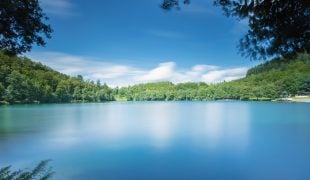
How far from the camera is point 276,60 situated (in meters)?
7.26

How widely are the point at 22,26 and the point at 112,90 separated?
136487 millimetres

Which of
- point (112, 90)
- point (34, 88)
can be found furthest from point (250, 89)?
point (34, 88)

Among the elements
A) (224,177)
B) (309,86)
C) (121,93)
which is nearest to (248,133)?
(224,177)

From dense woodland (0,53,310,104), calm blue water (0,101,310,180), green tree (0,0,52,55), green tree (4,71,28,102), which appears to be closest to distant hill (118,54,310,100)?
dense woodland (0,53,310,104)

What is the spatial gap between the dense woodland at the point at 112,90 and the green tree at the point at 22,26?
52.2m

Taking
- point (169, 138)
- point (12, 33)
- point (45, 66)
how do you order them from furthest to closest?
point (45, 66), point (169, 138), point (12, 33)

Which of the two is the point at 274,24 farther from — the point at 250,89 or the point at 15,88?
the point at 250,89

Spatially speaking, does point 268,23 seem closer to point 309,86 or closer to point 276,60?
point 276,60

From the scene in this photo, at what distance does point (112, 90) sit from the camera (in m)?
142

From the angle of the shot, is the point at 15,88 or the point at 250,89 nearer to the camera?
the point at 15,88

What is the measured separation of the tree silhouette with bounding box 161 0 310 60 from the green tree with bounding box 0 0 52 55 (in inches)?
95.3

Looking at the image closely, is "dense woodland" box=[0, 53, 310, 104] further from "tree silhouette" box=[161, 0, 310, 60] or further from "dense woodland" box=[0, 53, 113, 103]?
"tree silhouette" box=[161, 0, 310, 60]

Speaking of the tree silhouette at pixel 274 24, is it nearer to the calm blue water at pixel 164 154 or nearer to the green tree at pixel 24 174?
the green tree at pixel 24 174

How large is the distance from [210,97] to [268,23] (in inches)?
4837
